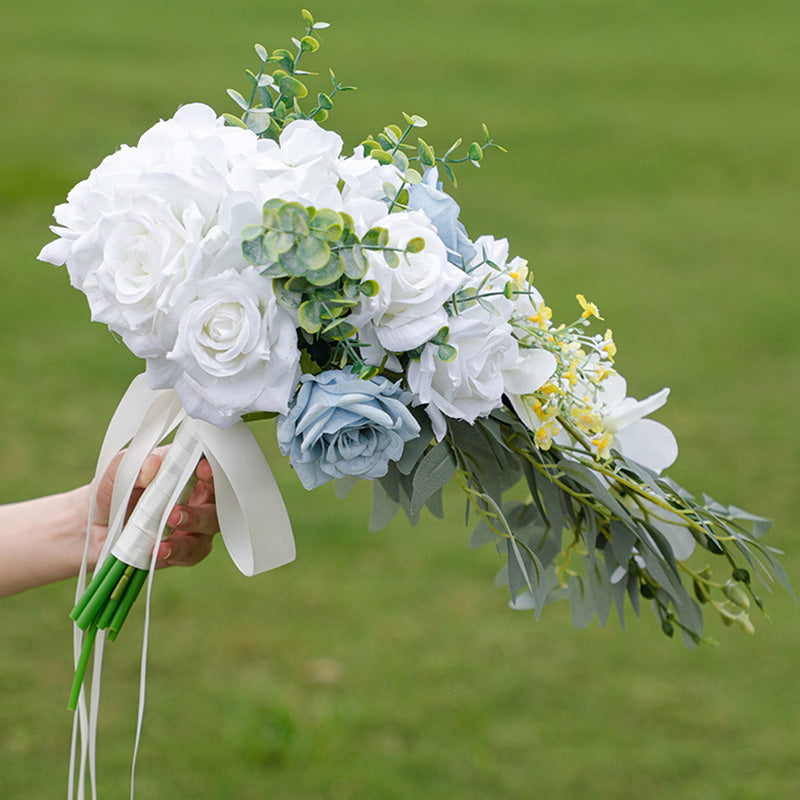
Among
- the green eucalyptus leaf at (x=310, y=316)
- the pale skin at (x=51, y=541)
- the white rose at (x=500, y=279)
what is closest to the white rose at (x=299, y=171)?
the green eucalyptus leaf at (x=310, y=316)

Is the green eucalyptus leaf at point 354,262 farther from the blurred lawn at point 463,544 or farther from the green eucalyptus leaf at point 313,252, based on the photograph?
the blurred lawn at point 463,544

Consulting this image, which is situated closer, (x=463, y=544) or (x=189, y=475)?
(x=189, y=475)

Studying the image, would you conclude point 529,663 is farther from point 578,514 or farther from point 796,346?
point 796,346

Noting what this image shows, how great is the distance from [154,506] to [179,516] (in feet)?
0.17

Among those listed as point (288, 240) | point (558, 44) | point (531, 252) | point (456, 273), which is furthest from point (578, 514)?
point (558, 44)

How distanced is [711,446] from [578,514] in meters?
3.00

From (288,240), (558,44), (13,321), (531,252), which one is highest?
(558,44)

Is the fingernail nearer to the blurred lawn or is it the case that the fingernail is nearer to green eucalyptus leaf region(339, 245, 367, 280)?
green eucalyptus leaf region(339, 245, 367, 280)

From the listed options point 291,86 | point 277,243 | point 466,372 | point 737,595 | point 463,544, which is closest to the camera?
point 277,243

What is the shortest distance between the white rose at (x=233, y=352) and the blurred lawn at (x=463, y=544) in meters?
1.67

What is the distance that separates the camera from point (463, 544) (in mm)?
3791

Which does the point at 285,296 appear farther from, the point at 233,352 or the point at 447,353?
the point at 447,353

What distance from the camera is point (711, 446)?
14.8 ft

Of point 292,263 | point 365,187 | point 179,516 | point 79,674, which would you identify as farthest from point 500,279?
point 79,674
